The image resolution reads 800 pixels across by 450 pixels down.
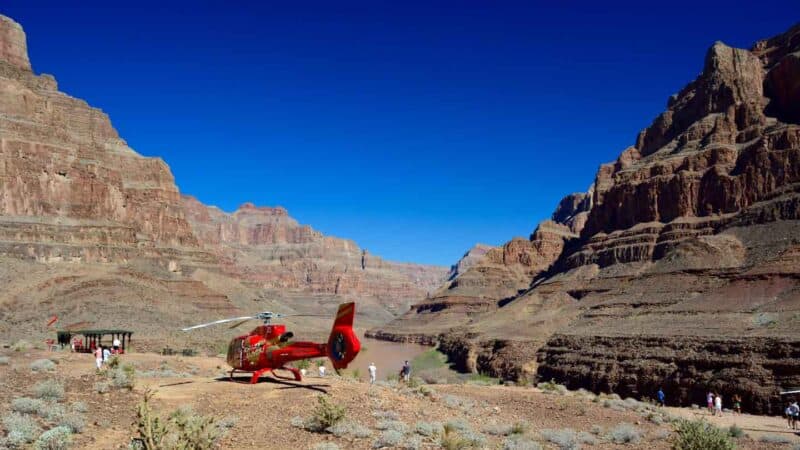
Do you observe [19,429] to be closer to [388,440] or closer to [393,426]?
[388,440]

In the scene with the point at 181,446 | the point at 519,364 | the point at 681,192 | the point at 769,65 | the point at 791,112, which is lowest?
the point at 519,364

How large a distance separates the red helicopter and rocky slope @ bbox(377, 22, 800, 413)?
3033 centimetres

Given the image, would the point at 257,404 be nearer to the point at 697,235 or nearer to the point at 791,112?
the point at 697,235

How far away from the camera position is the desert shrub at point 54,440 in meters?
12.3

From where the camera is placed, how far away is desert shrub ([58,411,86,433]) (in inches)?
560

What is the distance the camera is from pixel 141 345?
58594 millimetres

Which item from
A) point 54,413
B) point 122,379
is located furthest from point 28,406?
point 122,379

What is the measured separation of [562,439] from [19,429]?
1440 cm

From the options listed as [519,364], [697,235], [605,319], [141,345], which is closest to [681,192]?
[697,235]

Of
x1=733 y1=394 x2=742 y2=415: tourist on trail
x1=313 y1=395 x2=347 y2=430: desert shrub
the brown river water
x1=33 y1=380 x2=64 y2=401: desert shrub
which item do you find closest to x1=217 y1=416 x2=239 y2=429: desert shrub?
x1=313 y1=395 x2=347 y2=430: desert shrub

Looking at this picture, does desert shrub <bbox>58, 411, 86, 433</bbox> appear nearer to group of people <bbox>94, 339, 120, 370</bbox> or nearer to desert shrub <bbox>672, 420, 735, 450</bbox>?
group of people <bbox>94, 339, 120, 370</bbox>

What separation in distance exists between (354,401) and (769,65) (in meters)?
105

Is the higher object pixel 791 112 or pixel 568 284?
pixel 791 112

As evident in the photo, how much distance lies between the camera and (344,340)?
18.9 metres
